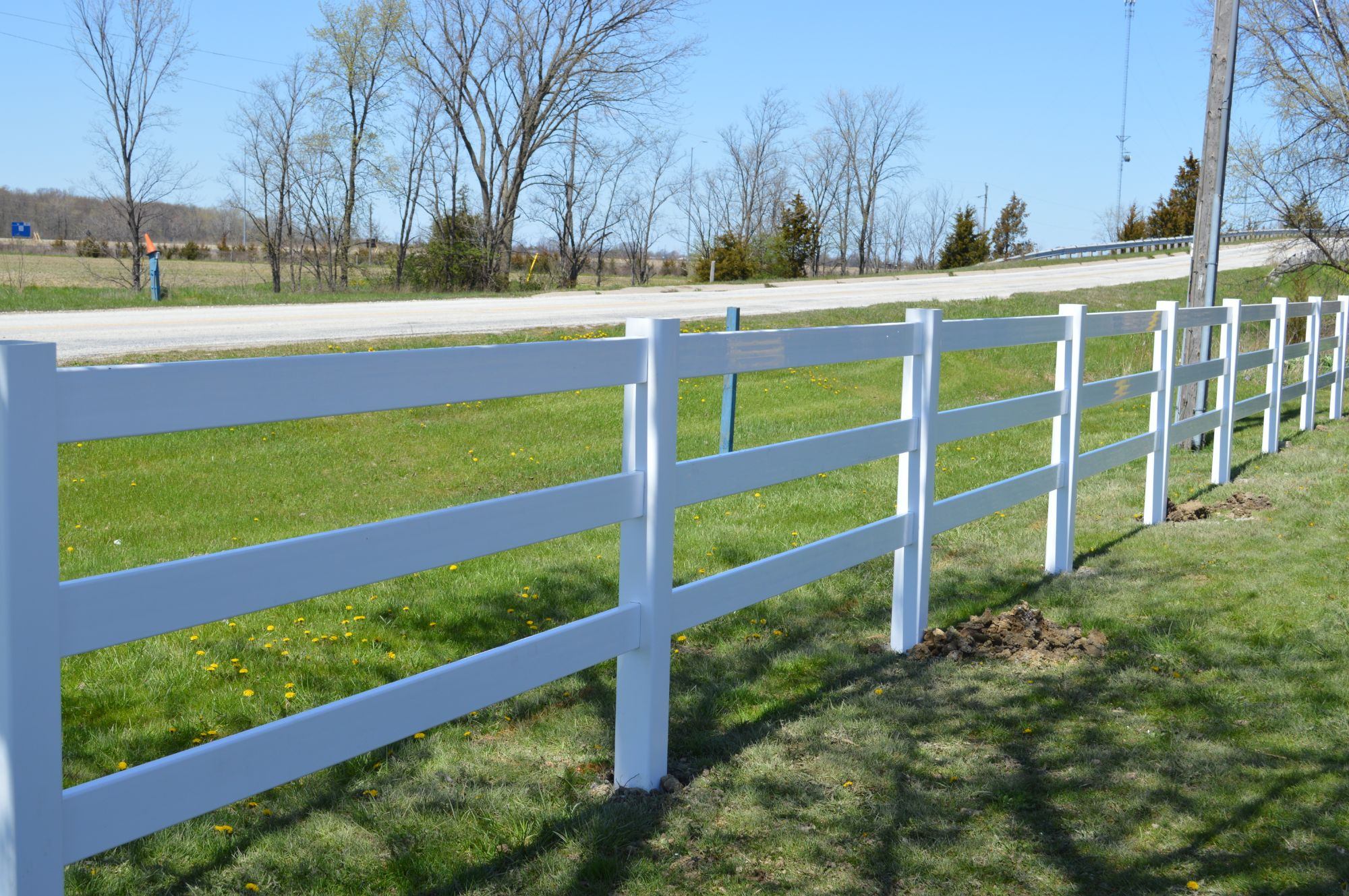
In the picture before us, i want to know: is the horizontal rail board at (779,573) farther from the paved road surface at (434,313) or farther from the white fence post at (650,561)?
the paved road surface at (434,313)

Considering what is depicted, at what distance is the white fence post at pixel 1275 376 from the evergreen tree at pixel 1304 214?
36.1 feet

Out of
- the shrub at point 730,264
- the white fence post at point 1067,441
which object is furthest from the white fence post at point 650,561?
the shrub at point 730,264

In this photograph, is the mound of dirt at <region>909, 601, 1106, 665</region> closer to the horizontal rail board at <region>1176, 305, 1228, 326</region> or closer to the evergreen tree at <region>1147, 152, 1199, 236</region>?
the horizontal rail board at <region>1176, 305, 1228, 326</region>

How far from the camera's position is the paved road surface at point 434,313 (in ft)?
48.0

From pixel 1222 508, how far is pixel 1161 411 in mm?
1182

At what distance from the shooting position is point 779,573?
482cm

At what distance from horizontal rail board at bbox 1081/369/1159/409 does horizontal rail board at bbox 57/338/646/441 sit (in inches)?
178

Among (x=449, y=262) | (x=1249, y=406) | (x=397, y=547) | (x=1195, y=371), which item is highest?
(x=449, y=262)

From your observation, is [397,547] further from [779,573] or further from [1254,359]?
[1254,359]

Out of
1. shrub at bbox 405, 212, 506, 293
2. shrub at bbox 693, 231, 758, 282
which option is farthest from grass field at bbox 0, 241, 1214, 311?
shrub at bbox 693, 231, 758, 282

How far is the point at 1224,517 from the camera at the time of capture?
891 centimetres

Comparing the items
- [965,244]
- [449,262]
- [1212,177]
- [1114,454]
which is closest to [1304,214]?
[1212,177]

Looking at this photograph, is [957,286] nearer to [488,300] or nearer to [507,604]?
[488,300]

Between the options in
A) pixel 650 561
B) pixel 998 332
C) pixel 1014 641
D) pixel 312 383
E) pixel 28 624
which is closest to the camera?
pixel 28 624
